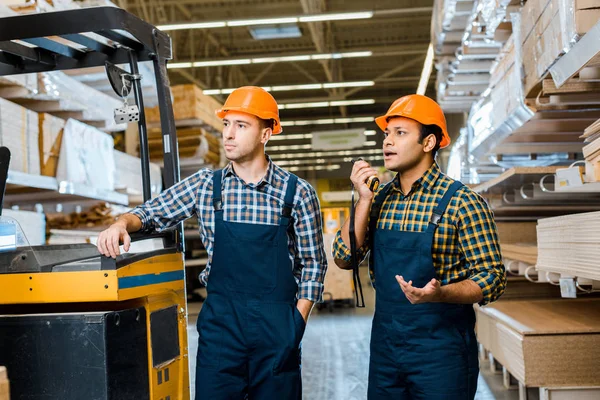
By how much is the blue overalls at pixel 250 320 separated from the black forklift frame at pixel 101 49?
1.64 ft

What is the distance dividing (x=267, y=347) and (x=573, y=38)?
192 cm

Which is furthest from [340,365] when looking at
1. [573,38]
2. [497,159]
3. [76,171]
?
[573,38]

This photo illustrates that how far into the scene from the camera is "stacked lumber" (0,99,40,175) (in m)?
4.98

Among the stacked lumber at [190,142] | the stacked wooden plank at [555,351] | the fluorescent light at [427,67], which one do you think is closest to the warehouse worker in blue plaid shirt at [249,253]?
the stacked wooden plank at [555,351]

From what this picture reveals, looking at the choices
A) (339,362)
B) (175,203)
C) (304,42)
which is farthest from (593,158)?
(304,42)

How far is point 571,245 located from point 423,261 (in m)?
1.26

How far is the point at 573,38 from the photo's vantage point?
3.23m

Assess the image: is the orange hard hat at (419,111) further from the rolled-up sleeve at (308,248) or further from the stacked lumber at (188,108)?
the stacked lumber at (188,108)

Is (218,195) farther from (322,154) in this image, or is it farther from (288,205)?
(322,154)

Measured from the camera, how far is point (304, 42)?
1994 cm

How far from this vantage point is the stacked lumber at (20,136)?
4.98m

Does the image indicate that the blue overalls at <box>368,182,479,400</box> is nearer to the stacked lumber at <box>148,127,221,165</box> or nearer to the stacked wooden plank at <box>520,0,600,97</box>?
the stacked wooden plank at <box>520,0,600,97</box>

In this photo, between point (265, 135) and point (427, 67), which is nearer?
point (265, 135)

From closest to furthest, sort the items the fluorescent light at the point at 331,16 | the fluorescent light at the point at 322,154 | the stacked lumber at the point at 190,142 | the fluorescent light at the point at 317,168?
the stacked lumber at the point at 190,142 < the fluorescent light at the point at 331,16 < the fluorescent light at the point at 322,154 < the fluorescent light at the point at 317,168
